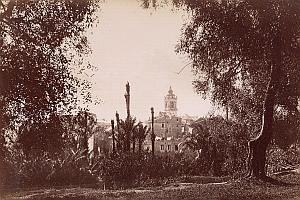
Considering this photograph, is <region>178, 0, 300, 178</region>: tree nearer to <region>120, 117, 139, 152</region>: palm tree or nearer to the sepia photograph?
the sepia photograph

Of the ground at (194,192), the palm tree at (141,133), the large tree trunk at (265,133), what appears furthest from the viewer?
the large tree trunk at (265,133)

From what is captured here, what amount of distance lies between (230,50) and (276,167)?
0.56 metres

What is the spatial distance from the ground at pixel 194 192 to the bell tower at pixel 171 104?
30 centimetres

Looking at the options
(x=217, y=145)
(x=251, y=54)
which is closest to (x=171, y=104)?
(x=217, y=145)

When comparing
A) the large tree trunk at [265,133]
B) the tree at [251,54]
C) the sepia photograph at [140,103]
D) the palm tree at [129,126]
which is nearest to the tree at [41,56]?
the sepia photograph at [140,103]

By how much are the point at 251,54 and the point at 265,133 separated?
36 centimetres

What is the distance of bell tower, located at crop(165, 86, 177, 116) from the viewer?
1679 mm

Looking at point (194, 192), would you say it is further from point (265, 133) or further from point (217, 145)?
point (265, 133)

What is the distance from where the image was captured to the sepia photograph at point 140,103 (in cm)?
165

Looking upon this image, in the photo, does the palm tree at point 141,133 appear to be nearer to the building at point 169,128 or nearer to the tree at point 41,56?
the building at point 169,128

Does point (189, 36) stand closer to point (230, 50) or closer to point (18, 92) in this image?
point (230, 50)

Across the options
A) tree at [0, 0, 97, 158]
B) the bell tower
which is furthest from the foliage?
tree at [0, 0, 97, 158]

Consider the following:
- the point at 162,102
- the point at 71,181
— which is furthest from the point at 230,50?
the point at 71,181

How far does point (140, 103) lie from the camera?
1.64m
